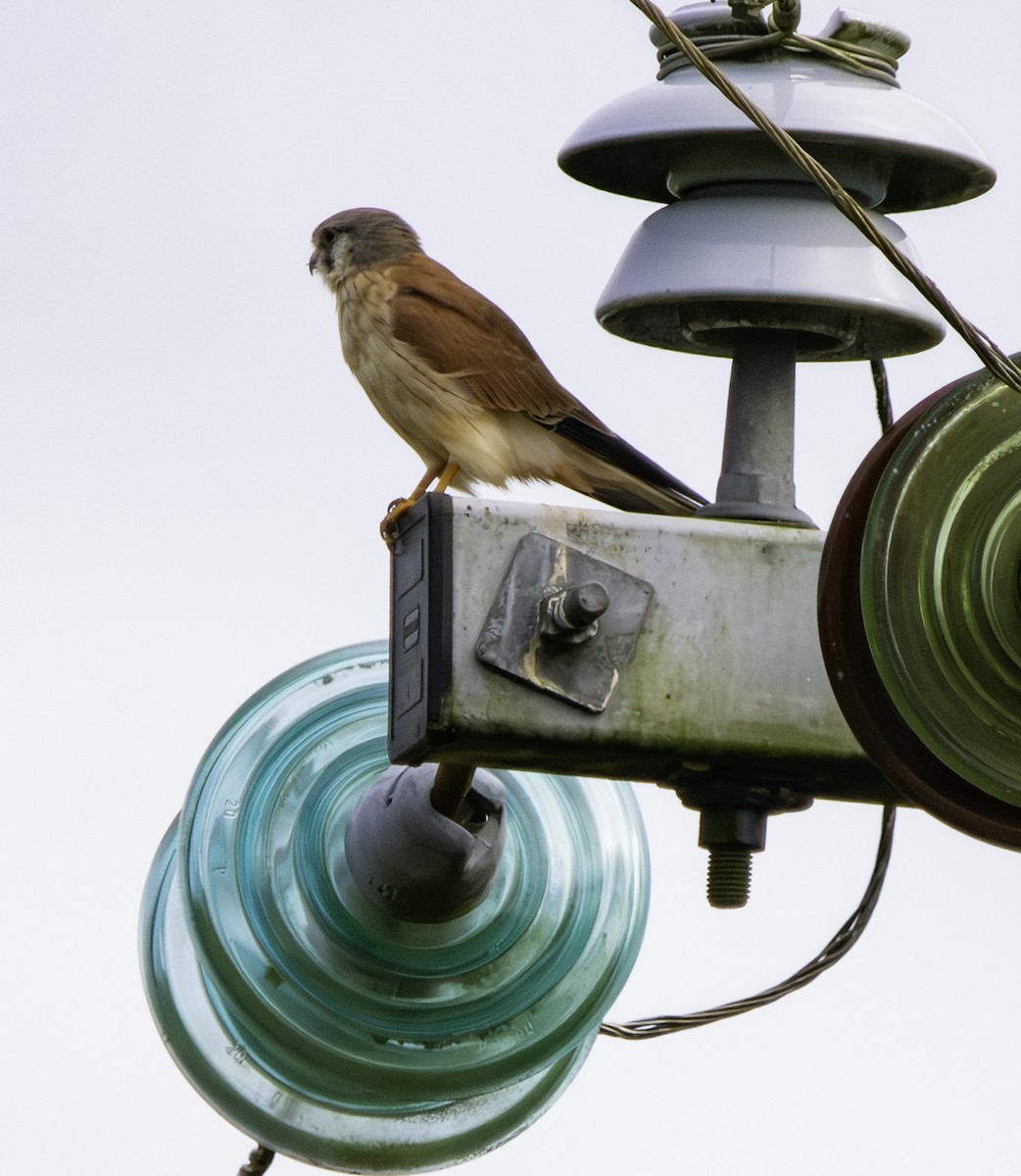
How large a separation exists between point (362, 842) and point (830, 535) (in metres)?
0.95

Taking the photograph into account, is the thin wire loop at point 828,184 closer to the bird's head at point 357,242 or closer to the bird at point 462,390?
the bird at point 462,390

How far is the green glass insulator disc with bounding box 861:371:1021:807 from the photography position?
71.2 inches

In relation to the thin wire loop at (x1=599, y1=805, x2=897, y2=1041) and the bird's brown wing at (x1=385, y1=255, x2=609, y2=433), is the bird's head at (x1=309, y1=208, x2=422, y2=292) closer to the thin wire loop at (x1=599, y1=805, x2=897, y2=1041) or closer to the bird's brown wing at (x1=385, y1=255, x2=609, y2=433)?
the bird's brown wing at (x1=385, y1=255, x2=609, y2=433)

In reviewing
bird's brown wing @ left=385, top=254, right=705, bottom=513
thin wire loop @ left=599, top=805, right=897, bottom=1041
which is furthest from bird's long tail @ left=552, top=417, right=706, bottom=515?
thin wire loop @ left=599, top=805, right=897, bottom=1041

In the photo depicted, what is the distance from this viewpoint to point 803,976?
105 inches

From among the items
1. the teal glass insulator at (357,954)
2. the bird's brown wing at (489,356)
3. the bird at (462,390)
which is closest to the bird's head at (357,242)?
the bird at (462,390)

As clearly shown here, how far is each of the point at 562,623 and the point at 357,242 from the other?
2.97 meters

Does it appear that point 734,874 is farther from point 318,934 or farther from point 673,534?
point 318,934

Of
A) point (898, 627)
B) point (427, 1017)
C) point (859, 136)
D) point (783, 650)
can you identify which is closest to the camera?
point (898, 627)

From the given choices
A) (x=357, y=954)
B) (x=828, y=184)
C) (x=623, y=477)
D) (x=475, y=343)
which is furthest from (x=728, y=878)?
(x=475, y=343)

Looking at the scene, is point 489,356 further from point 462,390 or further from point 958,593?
point 958,593

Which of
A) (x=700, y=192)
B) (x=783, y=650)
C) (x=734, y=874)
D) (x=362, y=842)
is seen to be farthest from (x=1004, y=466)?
(x=362, y=842)

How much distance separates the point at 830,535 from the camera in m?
1.96

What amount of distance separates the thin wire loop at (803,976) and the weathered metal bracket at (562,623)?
67 centimetres
